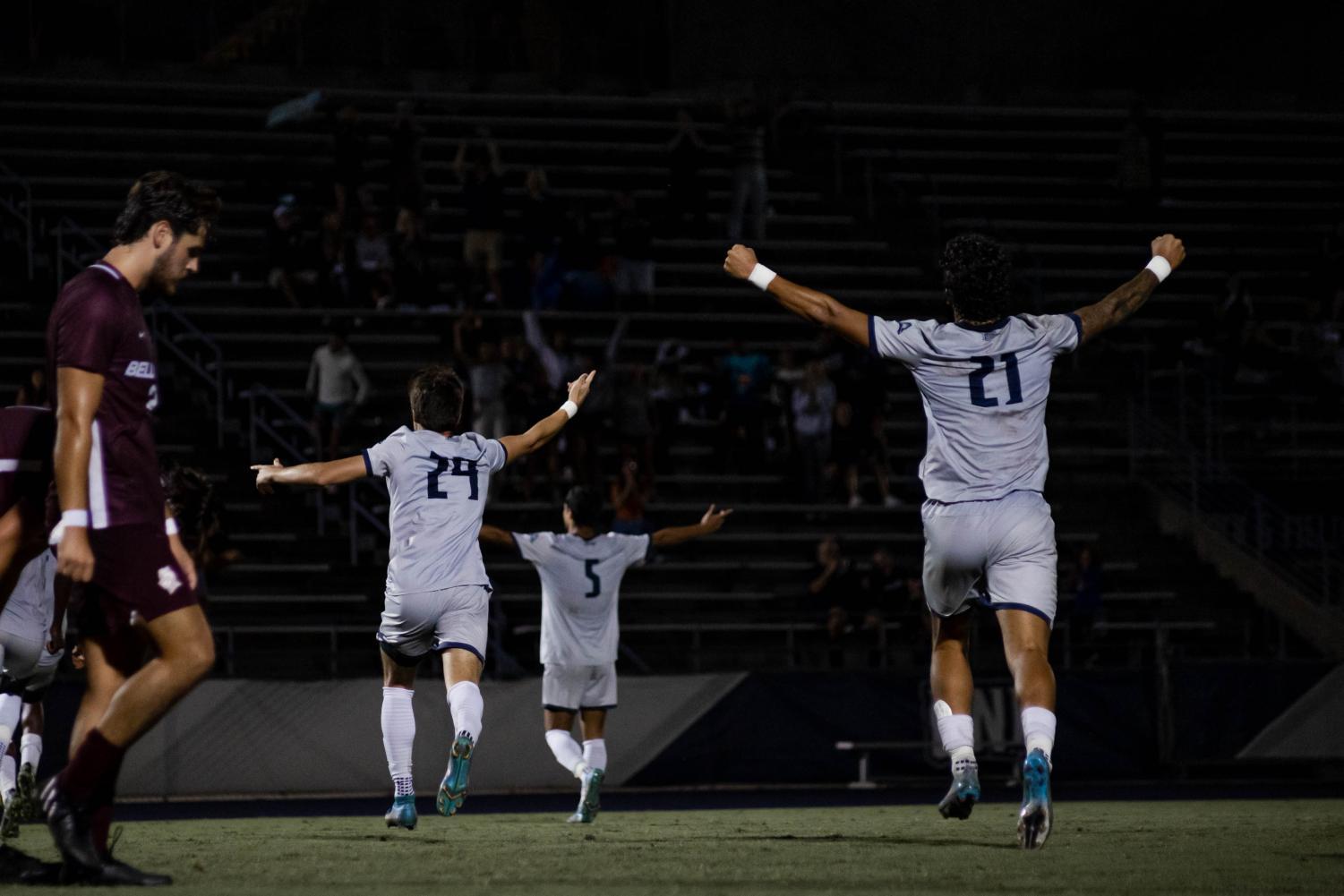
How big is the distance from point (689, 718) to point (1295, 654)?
7690 millimetres

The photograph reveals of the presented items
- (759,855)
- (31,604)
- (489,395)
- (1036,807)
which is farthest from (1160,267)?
(489,395)

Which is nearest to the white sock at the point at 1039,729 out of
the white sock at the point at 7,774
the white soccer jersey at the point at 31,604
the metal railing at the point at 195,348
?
the white soccer jersey at the point at 31,604

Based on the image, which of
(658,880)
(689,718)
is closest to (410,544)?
(658,880)

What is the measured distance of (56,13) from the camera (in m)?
28.5

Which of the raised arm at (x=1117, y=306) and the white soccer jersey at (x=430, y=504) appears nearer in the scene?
the raised arm at (x=1117, y=306)

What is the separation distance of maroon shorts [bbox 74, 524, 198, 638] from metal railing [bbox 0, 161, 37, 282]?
18155 millimetres

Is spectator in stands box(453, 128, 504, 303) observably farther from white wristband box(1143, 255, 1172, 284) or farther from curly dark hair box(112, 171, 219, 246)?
curly dark hair box(112, 171, 219, 246)

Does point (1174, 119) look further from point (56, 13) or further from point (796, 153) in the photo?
point (56, 13)

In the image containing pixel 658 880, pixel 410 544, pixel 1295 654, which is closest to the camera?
pixel 658 880

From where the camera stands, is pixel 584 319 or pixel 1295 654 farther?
pixel 584 319

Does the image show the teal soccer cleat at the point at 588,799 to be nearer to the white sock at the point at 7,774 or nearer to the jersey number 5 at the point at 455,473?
the jersey number 5 at the point at 455,473

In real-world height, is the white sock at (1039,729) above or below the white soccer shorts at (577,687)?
above

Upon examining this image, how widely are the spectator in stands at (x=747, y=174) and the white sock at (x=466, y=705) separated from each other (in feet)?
52.6

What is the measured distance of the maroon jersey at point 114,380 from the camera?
6191 millimetres
